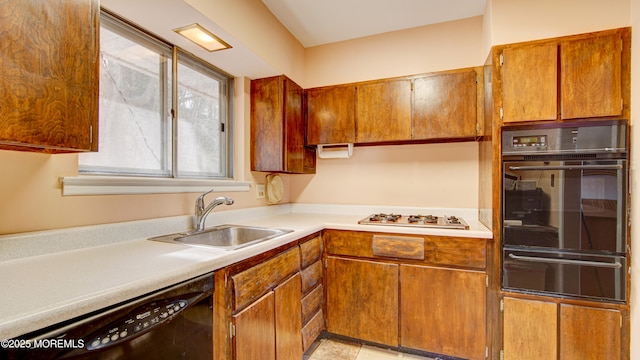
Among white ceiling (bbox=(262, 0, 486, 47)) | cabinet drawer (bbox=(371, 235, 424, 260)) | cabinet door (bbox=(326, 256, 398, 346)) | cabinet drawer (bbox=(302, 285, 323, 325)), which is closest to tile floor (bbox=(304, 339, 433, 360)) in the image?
cabinet door (bbox=(326, 256, 398, 346))

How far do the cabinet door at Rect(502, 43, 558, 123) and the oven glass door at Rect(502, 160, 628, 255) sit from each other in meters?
0.30

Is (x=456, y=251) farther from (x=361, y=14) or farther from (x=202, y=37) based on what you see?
(x=202, y=37)

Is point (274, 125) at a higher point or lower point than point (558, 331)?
higher

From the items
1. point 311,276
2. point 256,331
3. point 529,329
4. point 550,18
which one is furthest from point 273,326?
point 550,18

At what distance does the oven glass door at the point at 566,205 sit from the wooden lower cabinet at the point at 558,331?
347 millimetres

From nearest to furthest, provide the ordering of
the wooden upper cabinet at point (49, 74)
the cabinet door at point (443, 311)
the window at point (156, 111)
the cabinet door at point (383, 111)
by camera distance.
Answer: the wooden upper cabinet at point (49, 74), the window at point (156, 111), the cabinet door at point (443, 311), the cabinet door at point (383, 111)

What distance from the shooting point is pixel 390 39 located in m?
2.53

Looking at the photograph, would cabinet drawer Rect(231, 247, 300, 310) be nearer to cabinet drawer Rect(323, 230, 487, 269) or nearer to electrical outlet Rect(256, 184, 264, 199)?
cabinet drawer Rect(323, 230, 487, 269)

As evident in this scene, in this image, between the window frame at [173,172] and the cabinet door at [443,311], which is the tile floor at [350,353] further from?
the window frame at [173,172]

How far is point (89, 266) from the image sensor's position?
3.24 ft

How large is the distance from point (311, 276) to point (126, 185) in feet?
4.05

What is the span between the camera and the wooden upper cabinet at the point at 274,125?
2289 millimetres

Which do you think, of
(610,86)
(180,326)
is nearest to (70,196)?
(180,326)

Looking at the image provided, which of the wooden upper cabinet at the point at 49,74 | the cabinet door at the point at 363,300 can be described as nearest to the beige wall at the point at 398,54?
the cabinet door at the point at 363,300
